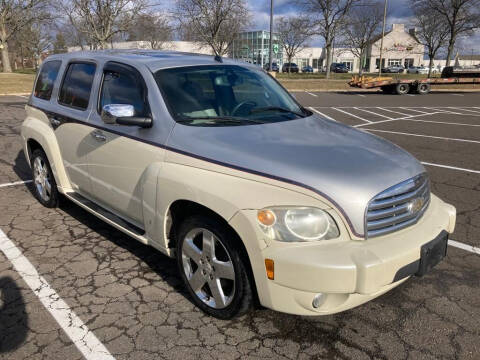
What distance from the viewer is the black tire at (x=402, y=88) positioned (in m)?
25.2

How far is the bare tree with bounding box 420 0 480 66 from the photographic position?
4028 cm

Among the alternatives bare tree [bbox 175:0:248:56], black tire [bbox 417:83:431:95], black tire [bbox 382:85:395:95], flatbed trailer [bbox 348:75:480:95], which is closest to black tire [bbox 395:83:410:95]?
flatbed trailer [bbox 348:75:480:95]

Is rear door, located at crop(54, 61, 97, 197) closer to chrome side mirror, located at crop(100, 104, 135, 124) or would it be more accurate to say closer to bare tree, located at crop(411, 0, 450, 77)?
chrome side mirror, located at crop(100, 104, 135, 124)

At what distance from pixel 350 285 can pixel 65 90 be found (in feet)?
11.4

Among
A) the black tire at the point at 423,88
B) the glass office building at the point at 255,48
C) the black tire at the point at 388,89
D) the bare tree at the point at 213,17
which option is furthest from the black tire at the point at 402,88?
the glass office building at the point at 255,48

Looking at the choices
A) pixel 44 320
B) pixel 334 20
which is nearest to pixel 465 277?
pixel 44 320

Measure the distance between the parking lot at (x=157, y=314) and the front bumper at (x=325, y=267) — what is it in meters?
0.43

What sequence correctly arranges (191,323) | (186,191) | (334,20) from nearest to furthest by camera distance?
(186,191), (191,323), (334,20)

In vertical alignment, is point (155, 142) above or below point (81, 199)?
above

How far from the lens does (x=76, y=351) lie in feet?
8.40

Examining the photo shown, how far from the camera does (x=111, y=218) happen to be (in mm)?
3600

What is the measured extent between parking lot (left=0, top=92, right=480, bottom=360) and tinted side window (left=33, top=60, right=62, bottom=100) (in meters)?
1.46

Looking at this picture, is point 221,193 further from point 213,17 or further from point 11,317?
point 213,17

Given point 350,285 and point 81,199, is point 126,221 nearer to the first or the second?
point 81,199
